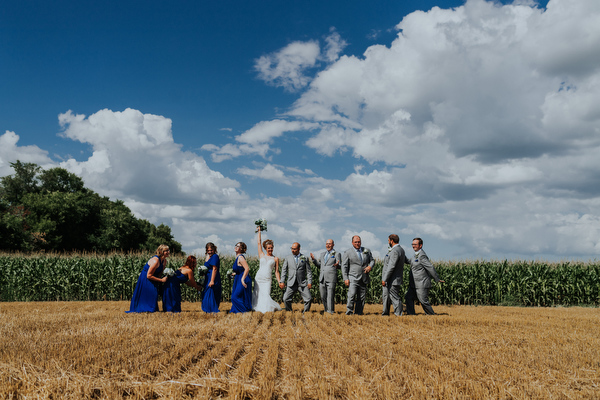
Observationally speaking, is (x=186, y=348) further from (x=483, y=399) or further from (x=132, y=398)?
(x=483, y=399)

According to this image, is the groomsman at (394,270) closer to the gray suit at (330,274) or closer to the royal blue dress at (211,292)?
the gray suit at (330,274)

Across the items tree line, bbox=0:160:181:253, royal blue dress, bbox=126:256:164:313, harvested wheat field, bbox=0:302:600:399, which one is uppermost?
tree line, bbox=0:160:181:253

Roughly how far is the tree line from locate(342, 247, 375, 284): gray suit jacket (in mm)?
41016

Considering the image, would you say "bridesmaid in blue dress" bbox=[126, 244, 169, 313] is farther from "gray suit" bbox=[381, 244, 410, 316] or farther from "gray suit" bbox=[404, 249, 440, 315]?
"gray suit" bbox=[404, 249, 440, 315]

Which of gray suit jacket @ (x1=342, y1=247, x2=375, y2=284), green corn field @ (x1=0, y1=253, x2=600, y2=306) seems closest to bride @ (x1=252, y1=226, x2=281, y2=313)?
gray suit jacket @ (x1=342, y1=247, x2=375, y2=284)

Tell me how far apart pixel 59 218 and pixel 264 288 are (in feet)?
153

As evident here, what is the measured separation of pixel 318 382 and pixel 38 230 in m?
50.0

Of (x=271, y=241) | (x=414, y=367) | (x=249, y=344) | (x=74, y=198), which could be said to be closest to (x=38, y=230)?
(x=74, y=198)

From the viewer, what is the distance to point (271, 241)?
1087 centimetres

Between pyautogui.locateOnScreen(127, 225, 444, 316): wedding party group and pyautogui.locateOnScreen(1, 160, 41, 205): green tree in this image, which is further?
pyautogui.locateOnScreen(1, 160, 41, 205): green tree

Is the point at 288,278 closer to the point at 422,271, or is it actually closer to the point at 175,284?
the point at 175,284

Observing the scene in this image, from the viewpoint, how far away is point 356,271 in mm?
10984

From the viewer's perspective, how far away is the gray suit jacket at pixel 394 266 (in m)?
10.5

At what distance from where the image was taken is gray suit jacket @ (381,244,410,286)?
1050cm
